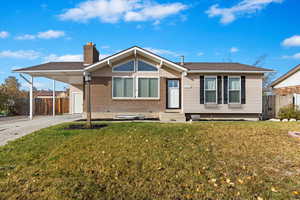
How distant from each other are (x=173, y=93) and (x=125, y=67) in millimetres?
3707

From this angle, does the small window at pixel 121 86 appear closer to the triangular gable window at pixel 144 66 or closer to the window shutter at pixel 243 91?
the triangular gable window at pixel 144 66

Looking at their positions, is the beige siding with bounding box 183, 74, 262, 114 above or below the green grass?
above

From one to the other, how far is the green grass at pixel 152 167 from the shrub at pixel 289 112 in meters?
7.54

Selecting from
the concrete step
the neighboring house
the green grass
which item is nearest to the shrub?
the neighboring house

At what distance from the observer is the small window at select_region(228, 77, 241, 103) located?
12.5 meters

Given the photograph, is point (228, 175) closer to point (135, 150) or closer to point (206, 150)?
point (206, 150)

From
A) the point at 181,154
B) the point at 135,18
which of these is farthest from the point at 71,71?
the point at 181,154

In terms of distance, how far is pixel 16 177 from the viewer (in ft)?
12.2

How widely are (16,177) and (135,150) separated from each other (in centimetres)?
A: 259

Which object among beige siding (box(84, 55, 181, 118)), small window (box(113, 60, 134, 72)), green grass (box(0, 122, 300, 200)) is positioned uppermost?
small window (box(113, 60, 134, 72))

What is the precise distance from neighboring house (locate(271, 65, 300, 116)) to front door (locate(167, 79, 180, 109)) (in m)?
7.59

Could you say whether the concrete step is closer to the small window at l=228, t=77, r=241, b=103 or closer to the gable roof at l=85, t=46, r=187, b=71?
the gable roof at l=85, t=46, r=187, b=71

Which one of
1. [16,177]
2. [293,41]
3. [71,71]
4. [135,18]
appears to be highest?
[293,41]

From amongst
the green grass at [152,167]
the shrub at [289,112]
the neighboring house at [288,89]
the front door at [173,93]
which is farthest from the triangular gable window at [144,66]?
the neighboring house at [288,89]
